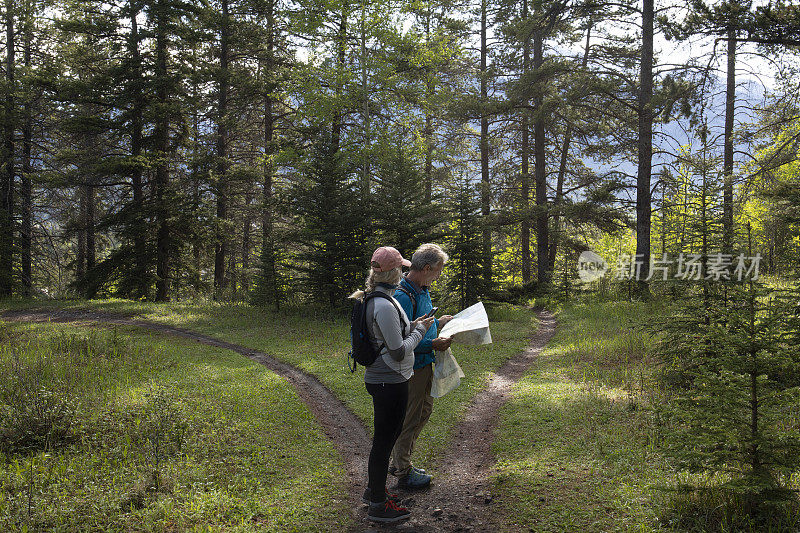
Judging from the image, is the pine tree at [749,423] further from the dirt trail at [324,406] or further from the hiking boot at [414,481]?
the dirt trail at [324,406]

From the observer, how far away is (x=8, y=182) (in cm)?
2208

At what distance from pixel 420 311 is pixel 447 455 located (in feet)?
7.20

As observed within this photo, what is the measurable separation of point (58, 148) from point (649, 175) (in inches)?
1060

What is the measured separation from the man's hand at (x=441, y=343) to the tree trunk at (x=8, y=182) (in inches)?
934

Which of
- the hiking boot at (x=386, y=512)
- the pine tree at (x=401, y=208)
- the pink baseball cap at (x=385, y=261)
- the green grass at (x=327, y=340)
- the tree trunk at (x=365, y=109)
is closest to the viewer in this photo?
the pink baseball cap at (x=385, y=261)

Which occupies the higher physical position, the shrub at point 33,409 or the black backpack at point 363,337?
the black backpack at point 363,337

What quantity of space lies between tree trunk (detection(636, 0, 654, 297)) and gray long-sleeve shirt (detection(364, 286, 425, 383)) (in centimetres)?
1421

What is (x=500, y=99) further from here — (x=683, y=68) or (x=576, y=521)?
(x=576, y=521)

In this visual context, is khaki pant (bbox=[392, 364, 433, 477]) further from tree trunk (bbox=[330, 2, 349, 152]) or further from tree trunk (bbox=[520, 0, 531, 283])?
tree trunk (bbox=[520, 0, 531, 283])

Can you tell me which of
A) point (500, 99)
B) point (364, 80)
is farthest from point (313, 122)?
point (500, 99)

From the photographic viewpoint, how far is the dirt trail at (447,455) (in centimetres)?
432

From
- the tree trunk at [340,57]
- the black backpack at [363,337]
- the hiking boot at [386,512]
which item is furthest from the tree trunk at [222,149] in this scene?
the hiking boot at [386,512]

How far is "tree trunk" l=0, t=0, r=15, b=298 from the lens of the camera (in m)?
21.0

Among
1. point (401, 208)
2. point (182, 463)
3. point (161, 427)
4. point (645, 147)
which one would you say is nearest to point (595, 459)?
point (182, 463)
